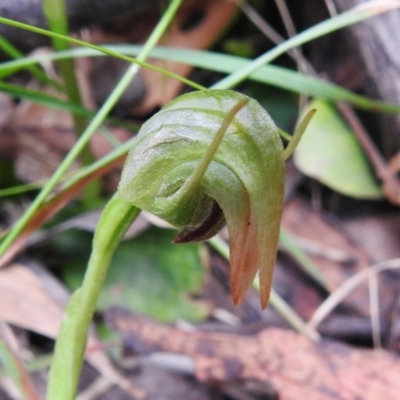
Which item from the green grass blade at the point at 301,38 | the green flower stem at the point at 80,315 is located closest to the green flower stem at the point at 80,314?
the green flower stem at the point at 80,315

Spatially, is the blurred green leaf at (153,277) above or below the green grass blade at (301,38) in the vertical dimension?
below

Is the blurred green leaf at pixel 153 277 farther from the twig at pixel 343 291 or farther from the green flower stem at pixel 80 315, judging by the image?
the green flower stem at pixel 80 315

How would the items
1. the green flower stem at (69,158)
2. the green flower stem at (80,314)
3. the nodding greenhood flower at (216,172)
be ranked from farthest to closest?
the green flower stem at (69,158)
the green flower stem at (80,314)
the nodding greenhood flower at (216,172)

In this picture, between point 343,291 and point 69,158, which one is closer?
point 69,158

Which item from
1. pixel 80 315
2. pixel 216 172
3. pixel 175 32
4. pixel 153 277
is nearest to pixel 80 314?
pixel 80 315

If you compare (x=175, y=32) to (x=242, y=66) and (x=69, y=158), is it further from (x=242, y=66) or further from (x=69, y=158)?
(x=69, y=158)

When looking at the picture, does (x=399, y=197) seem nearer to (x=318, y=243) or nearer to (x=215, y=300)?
(x=318, y=243)

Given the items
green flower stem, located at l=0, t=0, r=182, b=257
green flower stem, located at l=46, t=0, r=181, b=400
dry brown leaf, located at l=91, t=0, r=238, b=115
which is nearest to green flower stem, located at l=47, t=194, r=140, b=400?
green flower stem, located at l=46, t=0, r=181, b=400
